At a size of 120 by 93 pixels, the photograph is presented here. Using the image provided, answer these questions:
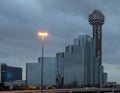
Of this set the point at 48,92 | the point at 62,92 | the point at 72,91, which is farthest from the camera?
the point at 72,91

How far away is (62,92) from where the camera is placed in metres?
166

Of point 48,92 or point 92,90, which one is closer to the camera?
point 48,92

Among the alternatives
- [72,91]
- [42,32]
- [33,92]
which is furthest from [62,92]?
[42,32]

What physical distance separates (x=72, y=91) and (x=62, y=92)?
12387mm

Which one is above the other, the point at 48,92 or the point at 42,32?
the point at 42,32

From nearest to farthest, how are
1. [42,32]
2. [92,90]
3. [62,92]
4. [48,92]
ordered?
[42,32] → [48,92] → [62,92] → [92,90]

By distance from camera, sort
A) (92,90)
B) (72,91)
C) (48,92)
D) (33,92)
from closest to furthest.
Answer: (33,92) < (48,92) < (72,91) < (92,90)

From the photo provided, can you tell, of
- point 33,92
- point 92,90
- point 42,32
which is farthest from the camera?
point 92,90

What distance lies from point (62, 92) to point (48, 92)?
24234 millimetres

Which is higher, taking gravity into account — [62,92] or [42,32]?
[42,32]

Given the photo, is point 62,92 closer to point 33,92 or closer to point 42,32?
point 33,92

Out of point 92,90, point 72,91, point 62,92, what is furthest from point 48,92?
point 92,90

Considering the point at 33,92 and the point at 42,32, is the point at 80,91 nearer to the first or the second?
the point at 33,92

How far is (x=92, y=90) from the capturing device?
193750 mm
